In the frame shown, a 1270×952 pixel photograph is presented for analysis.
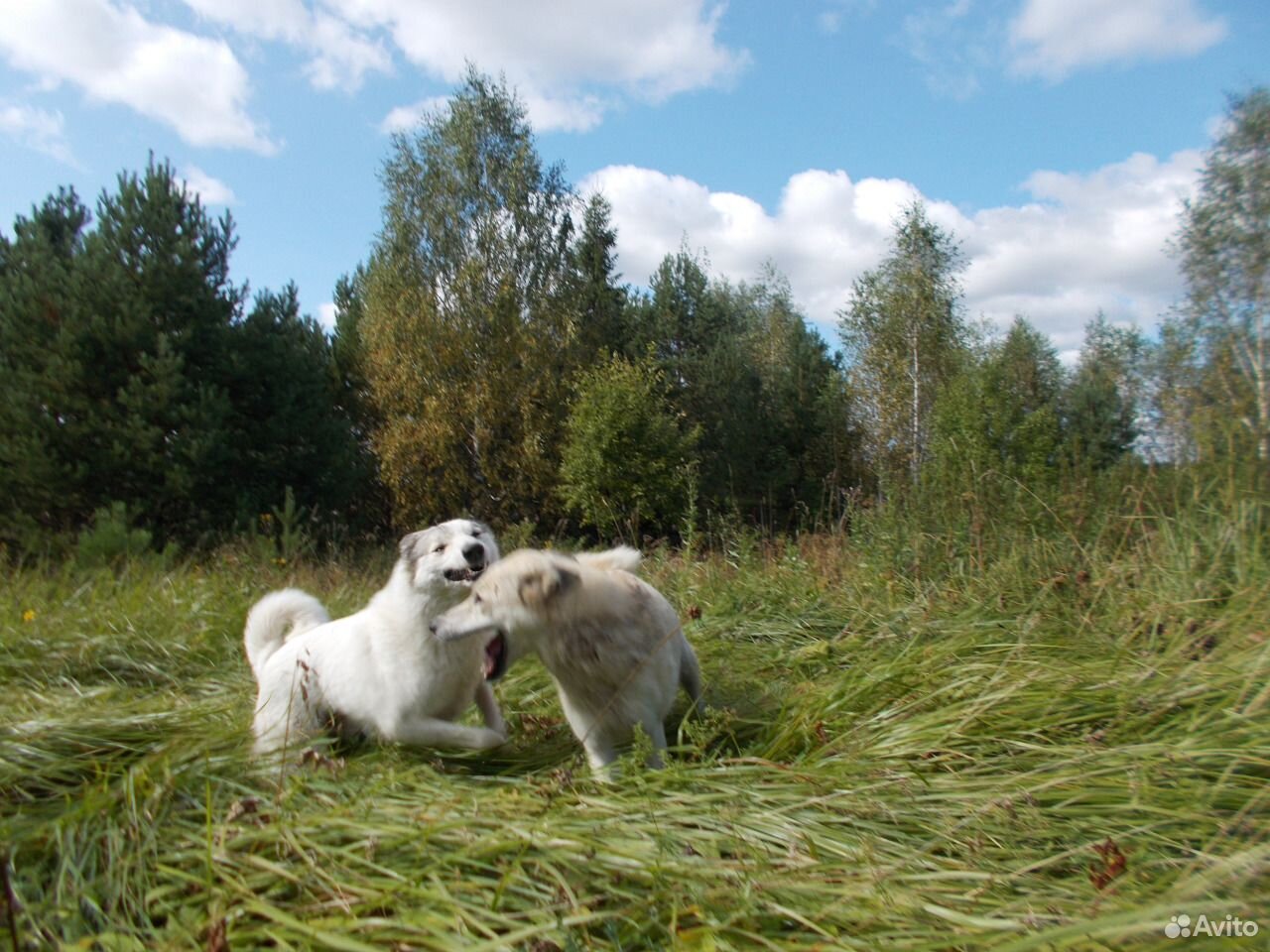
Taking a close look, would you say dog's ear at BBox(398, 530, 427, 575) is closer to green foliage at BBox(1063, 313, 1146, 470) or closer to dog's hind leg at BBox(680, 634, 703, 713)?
dog's hind leg at BBox(680, 634, 703, 713)

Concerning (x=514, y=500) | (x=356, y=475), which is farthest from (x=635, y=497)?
(x=356, y=475)

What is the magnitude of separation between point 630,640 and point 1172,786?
6.76 feet

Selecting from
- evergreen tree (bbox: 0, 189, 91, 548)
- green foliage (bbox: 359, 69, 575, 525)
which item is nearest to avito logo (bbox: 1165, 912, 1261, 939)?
evergreen tree (bbox: 0, 189, 91, 548)

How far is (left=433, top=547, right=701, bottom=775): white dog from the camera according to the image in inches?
137

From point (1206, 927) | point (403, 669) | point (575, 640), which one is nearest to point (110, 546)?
point (403, 669)

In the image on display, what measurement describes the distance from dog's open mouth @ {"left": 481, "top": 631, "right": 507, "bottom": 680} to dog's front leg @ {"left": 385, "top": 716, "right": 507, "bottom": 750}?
1.05ft

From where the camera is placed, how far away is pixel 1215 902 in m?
1.83

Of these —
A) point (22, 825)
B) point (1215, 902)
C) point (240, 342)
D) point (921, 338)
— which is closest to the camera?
point (1215, 902)

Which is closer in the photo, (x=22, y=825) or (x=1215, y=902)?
(x=1215, y=902)

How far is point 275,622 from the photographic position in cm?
461

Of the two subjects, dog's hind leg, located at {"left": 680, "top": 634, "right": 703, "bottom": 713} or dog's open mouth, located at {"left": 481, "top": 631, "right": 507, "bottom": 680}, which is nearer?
dog's open mouth, located at {"left": 481, "top": 631, "right": 507, "bottom": 680}

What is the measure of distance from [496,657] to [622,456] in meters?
23.6

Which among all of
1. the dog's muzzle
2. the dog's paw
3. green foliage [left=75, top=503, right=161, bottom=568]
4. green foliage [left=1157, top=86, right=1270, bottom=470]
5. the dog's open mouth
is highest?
green foliage [left=1157, top=86, right=1270, bottom=470]

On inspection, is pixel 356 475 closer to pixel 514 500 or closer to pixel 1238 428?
pixel 514 500
